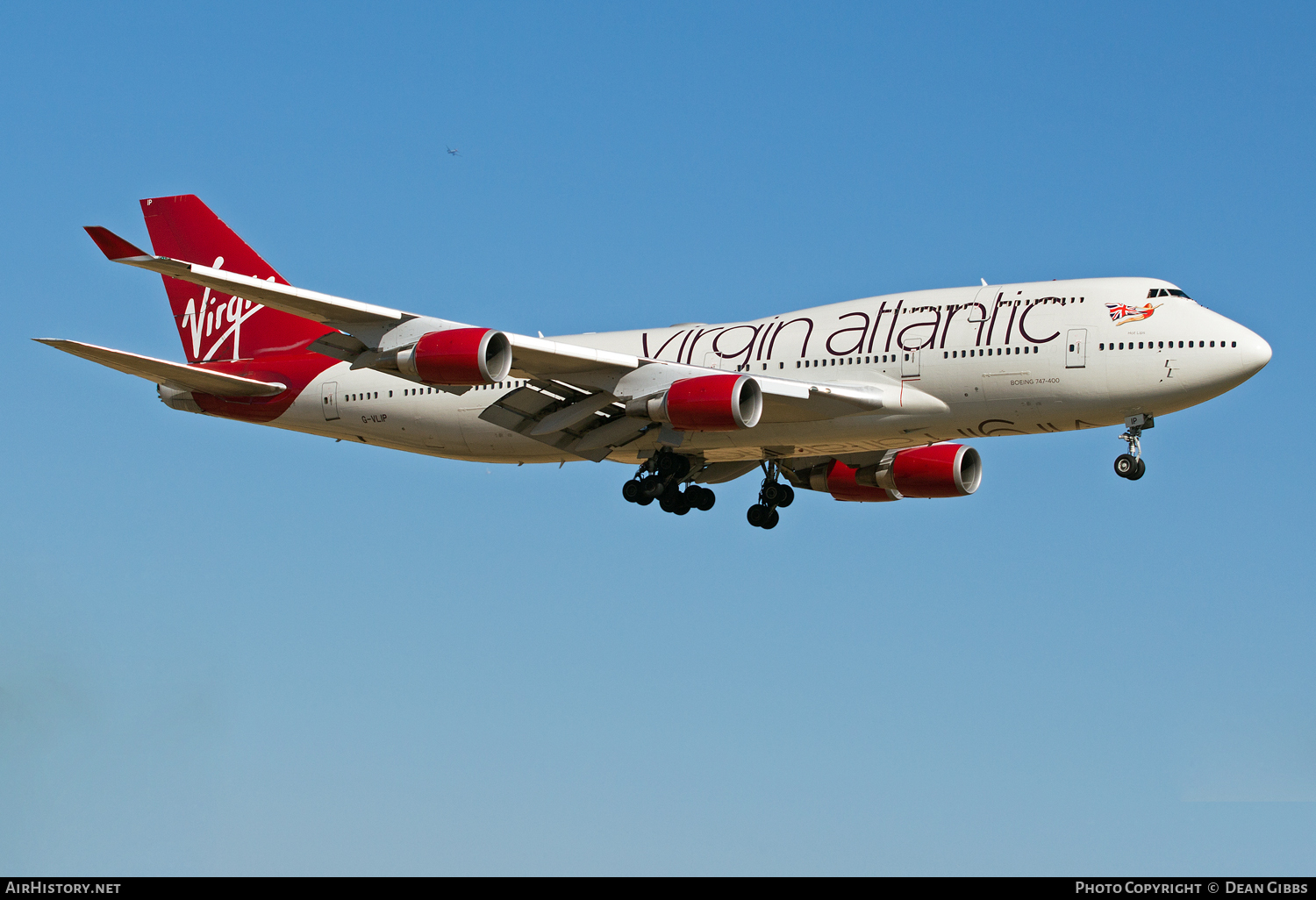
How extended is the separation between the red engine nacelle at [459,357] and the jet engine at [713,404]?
4.15 m

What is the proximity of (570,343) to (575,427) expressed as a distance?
11.3 feet

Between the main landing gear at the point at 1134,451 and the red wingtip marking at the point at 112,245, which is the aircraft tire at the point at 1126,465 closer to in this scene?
the main landing gear at the point at 1134,451

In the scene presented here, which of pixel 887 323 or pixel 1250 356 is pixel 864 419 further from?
pixel 1250 356

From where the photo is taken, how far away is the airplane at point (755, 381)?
36531 mm

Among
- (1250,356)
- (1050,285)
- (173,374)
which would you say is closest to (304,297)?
(173,374)

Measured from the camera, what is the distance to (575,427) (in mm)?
41094

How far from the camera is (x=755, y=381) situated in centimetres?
3756

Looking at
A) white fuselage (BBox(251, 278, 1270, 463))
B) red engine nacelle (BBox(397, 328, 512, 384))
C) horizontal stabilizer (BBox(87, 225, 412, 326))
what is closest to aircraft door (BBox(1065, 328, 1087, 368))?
white fuselage (BBox(251, 278, 1270, 463))

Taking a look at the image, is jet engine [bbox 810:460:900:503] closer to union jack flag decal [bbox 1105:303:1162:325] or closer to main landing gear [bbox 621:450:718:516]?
main landing gear [bbox 621:450:718:516]

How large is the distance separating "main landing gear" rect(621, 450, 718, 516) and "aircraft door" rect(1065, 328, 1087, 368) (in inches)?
413

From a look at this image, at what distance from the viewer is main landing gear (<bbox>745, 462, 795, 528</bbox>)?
45.2 meters

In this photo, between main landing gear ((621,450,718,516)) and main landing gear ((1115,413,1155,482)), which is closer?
main landing gear ((1115,413,1155,482))

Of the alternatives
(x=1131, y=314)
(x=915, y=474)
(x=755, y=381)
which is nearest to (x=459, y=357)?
(x=755, y=381)

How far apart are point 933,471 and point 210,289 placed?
73.0 ft
